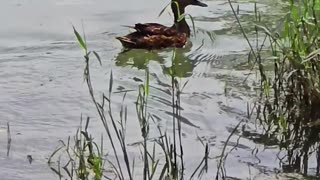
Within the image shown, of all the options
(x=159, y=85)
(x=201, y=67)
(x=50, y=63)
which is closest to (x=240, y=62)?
(x=201, y=67)

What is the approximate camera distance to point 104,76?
275 inches

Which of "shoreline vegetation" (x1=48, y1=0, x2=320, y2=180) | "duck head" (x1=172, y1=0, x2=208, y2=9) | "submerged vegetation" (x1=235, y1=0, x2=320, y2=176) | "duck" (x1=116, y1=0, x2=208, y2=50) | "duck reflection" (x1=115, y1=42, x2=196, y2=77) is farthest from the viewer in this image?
"duck head" (x1=172, y1=0, x2=208, y2=9)

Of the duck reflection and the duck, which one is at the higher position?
the duck

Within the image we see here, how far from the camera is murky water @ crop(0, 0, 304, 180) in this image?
17.6ft

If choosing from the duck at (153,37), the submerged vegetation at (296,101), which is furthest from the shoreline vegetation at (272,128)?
the duck at (153,37)

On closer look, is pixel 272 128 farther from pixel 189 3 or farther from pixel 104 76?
pixel 189 3

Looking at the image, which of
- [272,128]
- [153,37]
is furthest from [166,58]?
[272,128]

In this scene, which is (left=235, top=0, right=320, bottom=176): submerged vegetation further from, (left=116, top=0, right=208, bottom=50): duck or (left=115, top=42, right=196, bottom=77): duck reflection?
(left=116, top=0, right=208, bottom=50): duck

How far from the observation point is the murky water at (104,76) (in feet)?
17.6

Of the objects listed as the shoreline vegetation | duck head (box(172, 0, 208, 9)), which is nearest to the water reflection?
duck head (box(172, 0, 208, 9))

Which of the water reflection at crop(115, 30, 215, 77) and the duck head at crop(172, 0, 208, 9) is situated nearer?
the water reflection at crop(115, 30, 215, 77)

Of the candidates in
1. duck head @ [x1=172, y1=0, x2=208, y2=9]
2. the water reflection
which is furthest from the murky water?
duck head @ [x1=172, y1=0, x2=208, y2=9]

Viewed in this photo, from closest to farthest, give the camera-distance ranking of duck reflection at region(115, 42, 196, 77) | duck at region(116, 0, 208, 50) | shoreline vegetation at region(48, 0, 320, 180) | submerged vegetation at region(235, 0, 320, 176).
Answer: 1. shoreline vegetation at region(48, 0, 320, 180)
2. submerged vegetation at region(235, 0, 320, 176)
3. duck reflection at region(115, 42, 196, 77)
4. duck at region(116, 0, 208, 50)

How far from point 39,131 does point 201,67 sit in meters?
2.13
